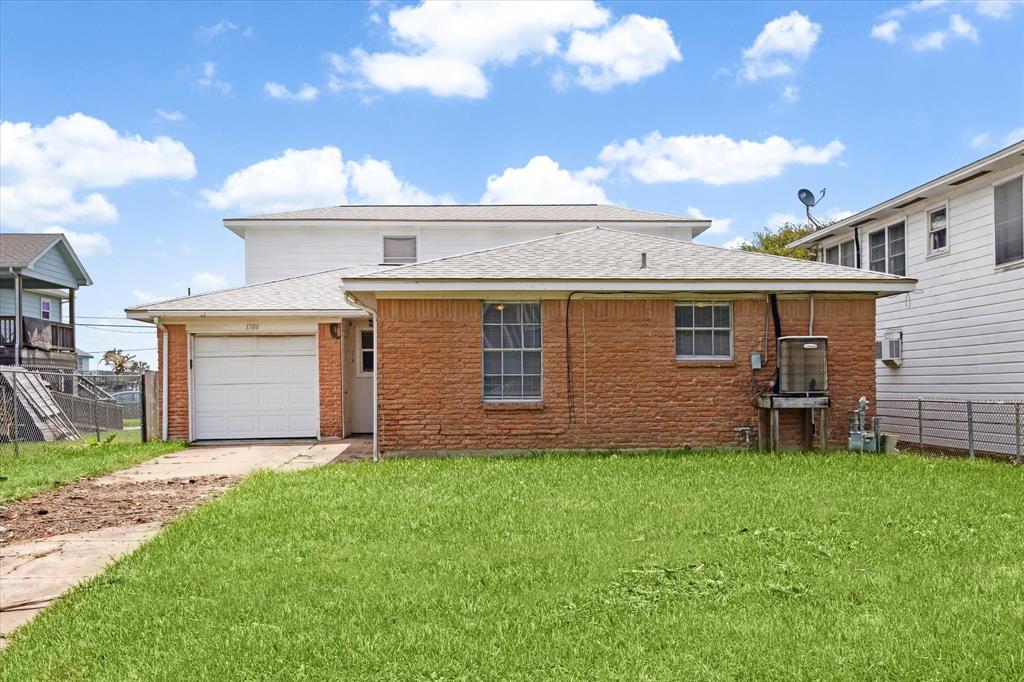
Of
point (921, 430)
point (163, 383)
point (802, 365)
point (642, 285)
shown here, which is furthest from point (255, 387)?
point (921, 430)

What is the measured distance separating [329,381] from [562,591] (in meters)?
12.0

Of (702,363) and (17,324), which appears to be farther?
(17,324)

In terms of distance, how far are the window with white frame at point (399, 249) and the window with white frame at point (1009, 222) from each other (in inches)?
568

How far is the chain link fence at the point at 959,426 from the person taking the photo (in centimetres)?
1384

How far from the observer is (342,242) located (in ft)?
77.2

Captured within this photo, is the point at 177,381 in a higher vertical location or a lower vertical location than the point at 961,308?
lower

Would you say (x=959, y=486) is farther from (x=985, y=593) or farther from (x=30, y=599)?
(x=30, y=599)

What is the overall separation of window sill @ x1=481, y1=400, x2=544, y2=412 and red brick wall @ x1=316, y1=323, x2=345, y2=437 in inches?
175

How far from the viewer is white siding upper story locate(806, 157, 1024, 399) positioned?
1454 cm

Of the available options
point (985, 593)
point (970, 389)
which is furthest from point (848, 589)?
point (970, 389)

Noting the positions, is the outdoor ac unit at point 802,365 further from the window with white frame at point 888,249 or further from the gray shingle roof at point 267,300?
the gray shingle roof at point 267,300

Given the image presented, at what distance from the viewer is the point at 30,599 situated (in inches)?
237

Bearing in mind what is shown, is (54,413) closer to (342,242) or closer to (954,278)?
(342,242)

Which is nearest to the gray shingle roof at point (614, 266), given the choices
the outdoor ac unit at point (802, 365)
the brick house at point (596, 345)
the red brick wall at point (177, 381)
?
the brick house at point (596, 345)
